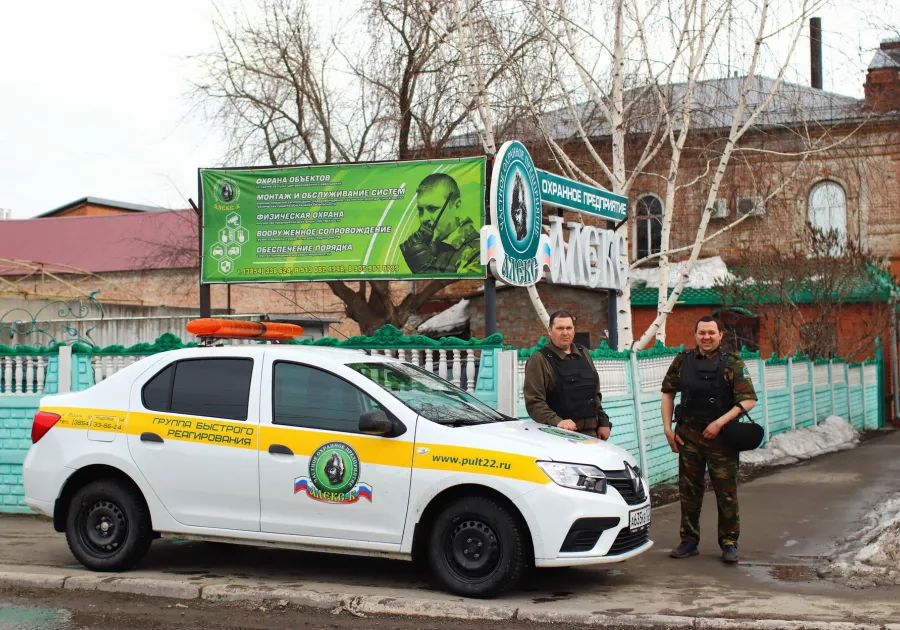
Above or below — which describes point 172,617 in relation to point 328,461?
below

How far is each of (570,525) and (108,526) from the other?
339 cm

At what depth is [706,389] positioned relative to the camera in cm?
778

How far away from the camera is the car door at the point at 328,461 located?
6.71m

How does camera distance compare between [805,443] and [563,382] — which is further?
[805,443]

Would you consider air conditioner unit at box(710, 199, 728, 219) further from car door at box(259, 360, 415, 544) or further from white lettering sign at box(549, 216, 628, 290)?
car door at box(259, 360, 415, 544)

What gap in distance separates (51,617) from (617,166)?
41.9 ft

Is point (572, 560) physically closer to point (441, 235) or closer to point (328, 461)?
point (328, 461)

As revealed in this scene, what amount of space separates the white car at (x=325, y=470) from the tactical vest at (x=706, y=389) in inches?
41.6

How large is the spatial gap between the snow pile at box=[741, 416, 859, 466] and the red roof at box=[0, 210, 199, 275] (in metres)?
20.3

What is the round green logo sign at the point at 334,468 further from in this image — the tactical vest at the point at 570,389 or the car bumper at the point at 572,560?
the tactical vest at the point at 570,389

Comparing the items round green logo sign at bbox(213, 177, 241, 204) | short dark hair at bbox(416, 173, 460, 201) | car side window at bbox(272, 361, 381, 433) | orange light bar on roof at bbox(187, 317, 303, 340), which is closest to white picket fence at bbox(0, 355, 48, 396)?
round green logo sign at bbox(213, 177, 241, 204)

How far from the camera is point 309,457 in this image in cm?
689

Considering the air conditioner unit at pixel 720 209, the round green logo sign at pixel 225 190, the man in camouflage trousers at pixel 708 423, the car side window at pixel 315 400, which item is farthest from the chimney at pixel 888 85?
the air conditioner unit at pixel 720 209

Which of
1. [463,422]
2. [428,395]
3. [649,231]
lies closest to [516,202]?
[428,395]
